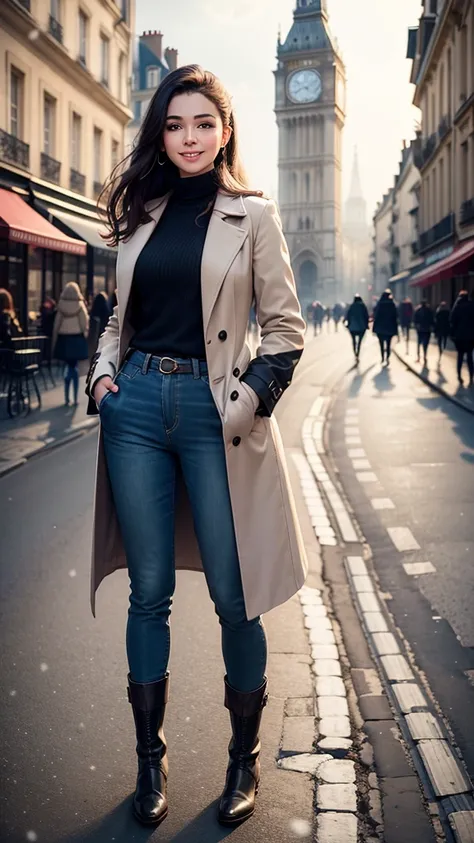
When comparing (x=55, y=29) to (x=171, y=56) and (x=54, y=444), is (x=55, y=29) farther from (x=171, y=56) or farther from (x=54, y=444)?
(x=171, y=56)

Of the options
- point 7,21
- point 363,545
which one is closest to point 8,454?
point 363,545

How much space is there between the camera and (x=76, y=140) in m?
28.6

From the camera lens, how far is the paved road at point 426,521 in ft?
14.3

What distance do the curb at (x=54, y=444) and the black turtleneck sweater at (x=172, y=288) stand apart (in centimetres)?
652

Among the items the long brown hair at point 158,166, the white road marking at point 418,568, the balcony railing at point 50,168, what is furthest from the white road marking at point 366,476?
the balcony railing at point 50,168

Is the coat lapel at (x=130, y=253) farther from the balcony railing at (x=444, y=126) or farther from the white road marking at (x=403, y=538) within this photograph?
the balcony railing at (x=444, y=126)

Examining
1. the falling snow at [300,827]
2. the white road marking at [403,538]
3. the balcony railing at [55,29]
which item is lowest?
the falling snow at [300,827]

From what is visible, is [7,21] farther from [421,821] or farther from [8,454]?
[421,821]

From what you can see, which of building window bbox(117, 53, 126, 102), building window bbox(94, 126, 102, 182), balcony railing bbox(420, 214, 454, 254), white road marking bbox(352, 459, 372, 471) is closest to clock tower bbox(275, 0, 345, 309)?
balcony railing bbox(420, 214, 454, 254)

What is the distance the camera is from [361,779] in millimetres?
3172

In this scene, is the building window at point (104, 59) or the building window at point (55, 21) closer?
the building window at point (55, 21)

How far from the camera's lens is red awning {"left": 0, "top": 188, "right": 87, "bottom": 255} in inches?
728

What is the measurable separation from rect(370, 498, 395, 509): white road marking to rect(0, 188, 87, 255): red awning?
11.6 meters

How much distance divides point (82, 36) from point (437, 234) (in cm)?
1888
